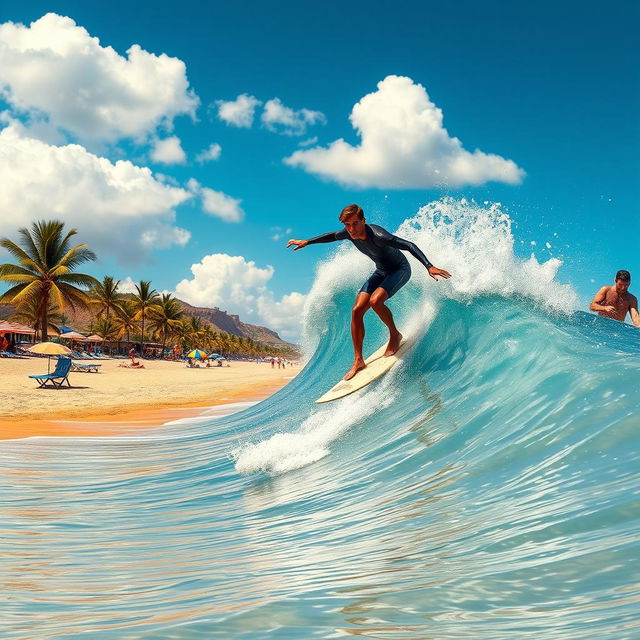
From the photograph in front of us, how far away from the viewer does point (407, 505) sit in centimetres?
376

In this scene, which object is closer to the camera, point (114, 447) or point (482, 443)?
point (482, 443)

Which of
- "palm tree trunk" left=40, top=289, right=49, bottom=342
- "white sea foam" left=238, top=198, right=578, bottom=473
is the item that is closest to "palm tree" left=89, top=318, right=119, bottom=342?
"palm tree trunk" left=40, top=289, right=49, bottom=342

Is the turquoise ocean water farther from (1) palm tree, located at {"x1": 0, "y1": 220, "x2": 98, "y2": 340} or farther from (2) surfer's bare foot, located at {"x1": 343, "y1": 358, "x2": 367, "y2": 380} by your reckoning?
(1) palm tree, located at {"x1": 0, "y1": 220, "x2": 98, "y2": 340}

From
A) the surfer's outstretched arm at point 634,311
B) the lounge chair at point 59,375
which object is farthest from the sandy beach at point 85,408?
the surfer's outstretched arm at point 634,311

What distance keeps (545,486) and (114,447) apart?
6.46m

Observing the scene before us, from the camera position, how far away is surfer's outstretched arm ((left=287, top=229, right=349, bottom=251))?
247 inches

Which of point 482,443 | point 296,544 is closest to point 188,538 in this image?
point 296,544

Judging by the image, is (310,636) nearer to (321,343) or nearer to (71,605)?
(71,605)

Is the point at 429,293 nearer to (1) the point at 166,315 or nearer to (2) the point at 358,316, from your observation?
(2) the point at 358,316

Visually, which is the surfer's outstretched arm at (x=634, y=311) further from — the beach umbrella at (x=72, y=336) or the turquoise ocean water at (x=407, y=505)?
the beach umbrella at (x=72, y=336)

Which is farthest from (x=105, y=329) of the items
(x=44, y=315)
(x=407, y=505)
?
(x=407, y=505)

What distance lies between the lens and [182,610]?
97.0 inches

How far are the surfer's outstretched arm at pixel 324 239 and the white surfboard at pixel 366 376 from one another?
152 centimetres

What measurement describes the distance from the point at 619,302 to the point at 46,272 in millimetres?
41466
